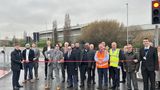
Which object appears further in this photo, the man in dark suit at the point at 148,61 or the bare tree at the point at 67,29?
the bare tree at the point at 67,29

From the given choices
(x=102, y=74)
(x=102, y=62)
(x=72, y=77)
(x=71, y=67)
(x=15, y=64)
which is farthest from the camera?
(x=72, y=77)

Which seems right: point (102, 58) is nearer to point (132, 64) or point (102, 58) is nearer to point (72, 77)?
point (132, 64)

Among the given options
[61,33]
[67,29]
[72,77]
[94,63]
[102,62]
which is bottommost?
[72,77]

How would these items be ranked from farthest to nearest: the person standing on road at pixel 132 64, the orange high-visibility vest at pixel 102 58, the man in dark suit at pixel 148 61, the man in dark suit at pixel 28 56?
the man in dark suit at pixel 28 56, the orange high-visibility vest at pixel 102 58, the person standing on road at pixel 132 64, the man in dark suit at pixel 148 61

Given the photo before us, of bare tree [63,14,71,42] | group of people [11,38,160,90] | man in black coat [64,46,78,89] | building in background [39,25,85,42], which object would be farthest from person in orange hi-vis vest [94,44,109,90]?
building in background [39,25,85,42]

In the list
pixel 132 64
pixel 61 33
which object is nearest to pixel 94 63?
pixel 132 64

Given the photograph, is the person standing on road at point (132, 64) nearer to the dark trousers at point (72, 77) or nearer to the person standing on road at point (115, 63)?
the person standing on road at point (115, 63)

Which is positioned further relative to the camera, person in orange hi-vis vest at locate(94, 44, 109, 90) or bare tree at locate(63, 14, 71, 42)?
bare tree at locate(63, 14, 71, 42)

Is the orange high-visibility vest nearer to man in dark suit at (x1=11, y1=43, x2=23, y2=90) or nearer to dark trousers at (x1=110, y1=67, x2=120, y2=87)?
dark trousers at (x1=110, y1=67, x2=120, y2=87)

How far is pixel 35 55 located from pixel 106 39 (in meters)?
51.2

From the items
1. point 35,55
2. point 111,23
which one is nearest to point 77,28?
point 111,23

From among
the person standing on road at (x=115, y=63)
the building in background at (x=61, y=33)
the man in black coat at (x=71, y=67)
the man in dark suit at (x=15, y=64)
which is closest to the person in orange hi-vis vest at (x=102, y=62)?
the person standing on road at (x=115, y=63)

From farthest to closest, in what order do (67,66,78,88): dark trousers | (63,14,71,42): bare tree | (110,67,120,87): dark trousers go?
(63,14,71,42): bare tree → (67,66,78,88): dark trousers → (110,67,120,87): dark trousers

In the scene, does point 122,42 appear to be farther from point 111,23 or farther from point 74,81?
point 74,81
